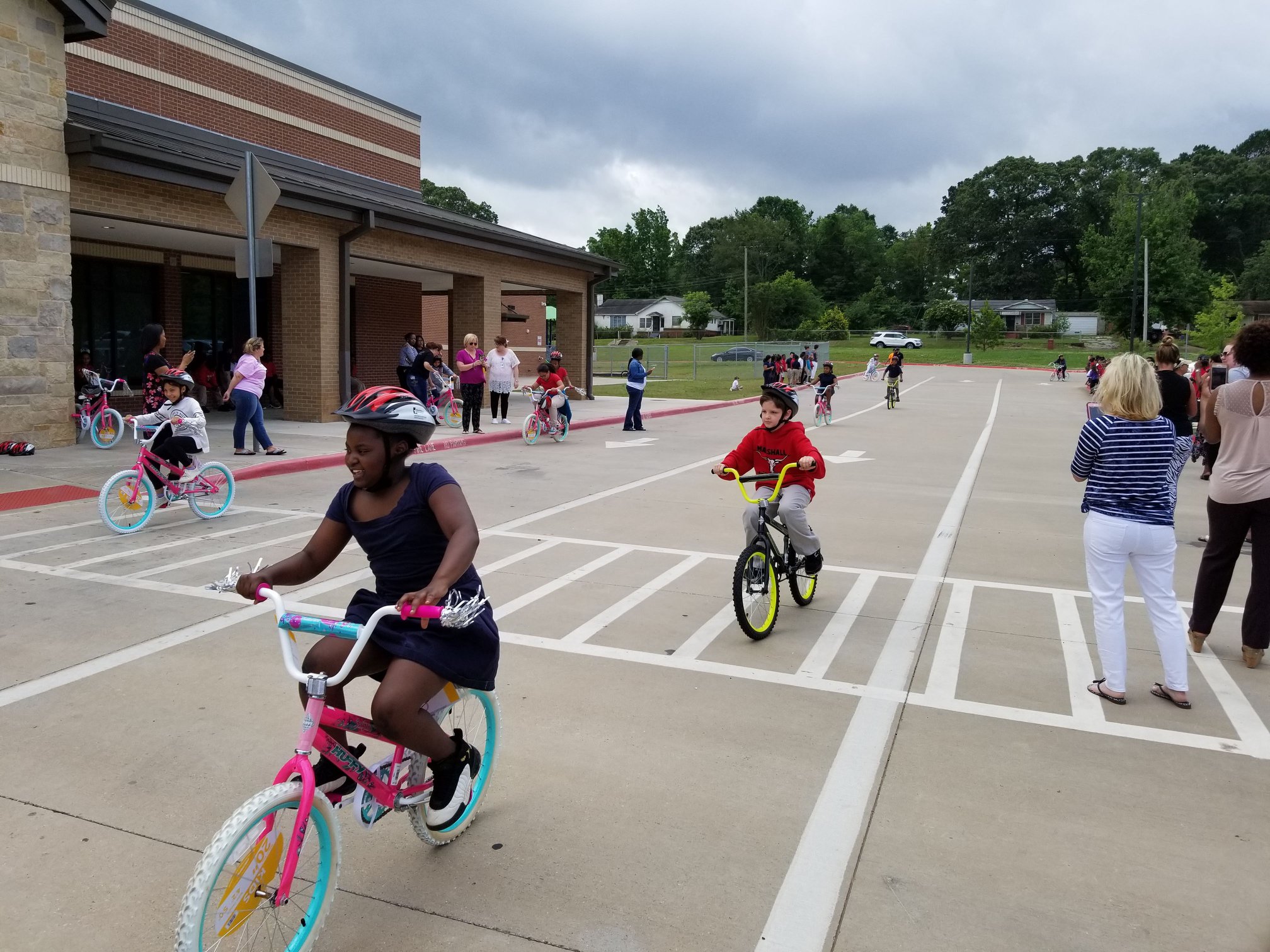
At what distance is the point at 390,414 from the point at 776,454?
4.05 metres

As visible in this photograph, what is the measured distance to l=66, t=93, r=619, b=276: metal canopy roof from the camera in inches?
575

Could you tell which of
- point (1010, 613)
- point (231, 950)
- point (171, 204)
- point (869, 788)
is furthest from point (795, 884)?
point (171, 204)

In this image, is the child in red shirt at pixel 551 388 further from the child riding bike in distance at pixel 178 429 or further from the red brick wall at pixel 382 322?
the red brick wall at pixel 382 322

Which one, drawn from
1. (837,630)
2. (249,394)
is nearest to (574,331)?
(249,394)

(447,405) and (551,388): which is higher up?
(551,388)

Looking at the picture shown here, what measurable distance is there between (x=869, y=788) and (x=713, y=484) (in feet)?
29.8

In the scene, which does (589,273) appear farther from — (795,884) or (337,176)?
(795,884)

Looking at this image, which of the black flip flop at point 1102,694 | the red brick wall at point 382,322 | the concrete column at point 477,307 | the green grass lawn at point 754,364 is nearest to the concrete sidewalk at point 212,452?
the concrete column at point 477,307

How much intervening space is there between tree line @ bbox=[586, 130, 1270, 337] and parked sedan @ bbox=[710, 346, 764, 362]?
3713cm

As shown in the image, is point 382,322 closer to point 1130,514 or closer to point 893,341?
point 1130,514

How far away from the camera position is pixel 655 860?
3.59 meters

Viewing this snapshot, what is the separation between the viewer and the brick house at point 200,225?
13.9 m

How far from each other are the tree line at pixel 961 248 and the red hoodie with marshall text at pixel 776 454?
312ft

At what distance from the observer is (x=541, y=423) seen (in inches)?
722
